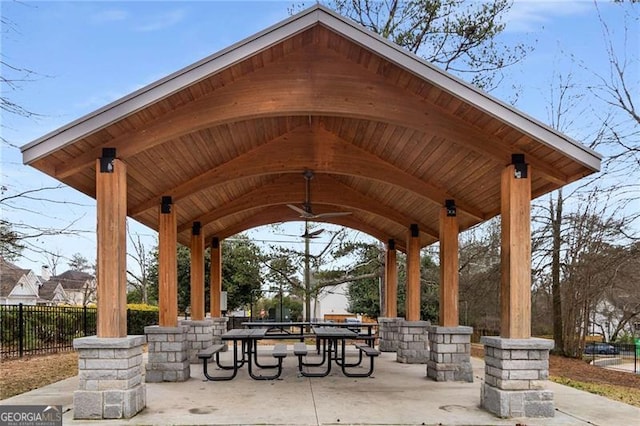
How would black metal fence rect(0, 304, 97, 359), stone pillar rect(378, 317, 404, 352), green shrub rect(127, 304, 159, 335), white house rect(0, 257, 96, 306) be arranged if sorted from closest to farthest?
black metal fence rect(0, 304, 97, 359) < stone pillar rect(378, 317, 404, 352) < green shrub rect(127, 304, 159, 335) < white house rect(0, 257, 96, 306)

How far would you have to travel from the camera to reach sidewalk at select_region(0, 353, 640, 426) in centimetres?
557

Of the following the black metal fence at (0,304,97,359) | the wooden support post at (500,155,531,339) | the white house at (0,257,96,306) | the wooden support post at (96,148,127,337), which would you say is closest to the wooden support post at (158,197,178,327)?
the wooden support post at (96,148,127,337)

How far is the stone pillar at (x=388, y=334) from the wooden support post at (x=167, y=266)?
5.79 m

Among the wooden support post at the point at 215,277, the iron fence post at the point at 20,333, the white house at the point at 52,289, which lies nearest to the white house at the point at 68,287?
the white house at the point at 52,289

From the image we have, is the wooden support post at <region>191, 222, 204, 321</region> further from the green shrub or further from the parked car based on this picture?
the parked car

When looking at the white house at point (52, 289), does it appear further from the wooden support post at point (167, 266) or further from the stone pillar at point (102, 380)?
the stone pillar at point (102, 380)

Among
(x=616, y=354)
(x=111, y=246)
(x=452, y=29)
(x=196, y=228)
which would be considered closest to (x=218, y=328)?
(x=196, y=228)

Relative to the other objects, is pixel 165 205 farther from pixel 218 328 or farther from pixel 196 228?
pixel 218 328

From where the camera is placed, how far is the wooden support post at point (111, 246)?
568 centimetres

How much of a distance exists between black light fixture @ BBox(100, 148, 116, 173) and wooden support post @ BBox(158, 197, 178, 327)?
2.25 m

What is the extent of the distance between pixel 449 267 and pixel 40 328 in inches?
388

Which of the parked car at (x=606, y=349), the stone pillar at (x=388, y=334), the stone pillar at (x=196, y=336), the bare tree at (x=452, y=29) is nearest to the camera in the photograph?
the stone pillar at (x=196, y=336)

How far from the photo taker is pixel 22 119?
8867 millimetres

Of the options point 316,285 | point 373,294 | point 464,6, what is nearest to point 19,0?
point 464,6
